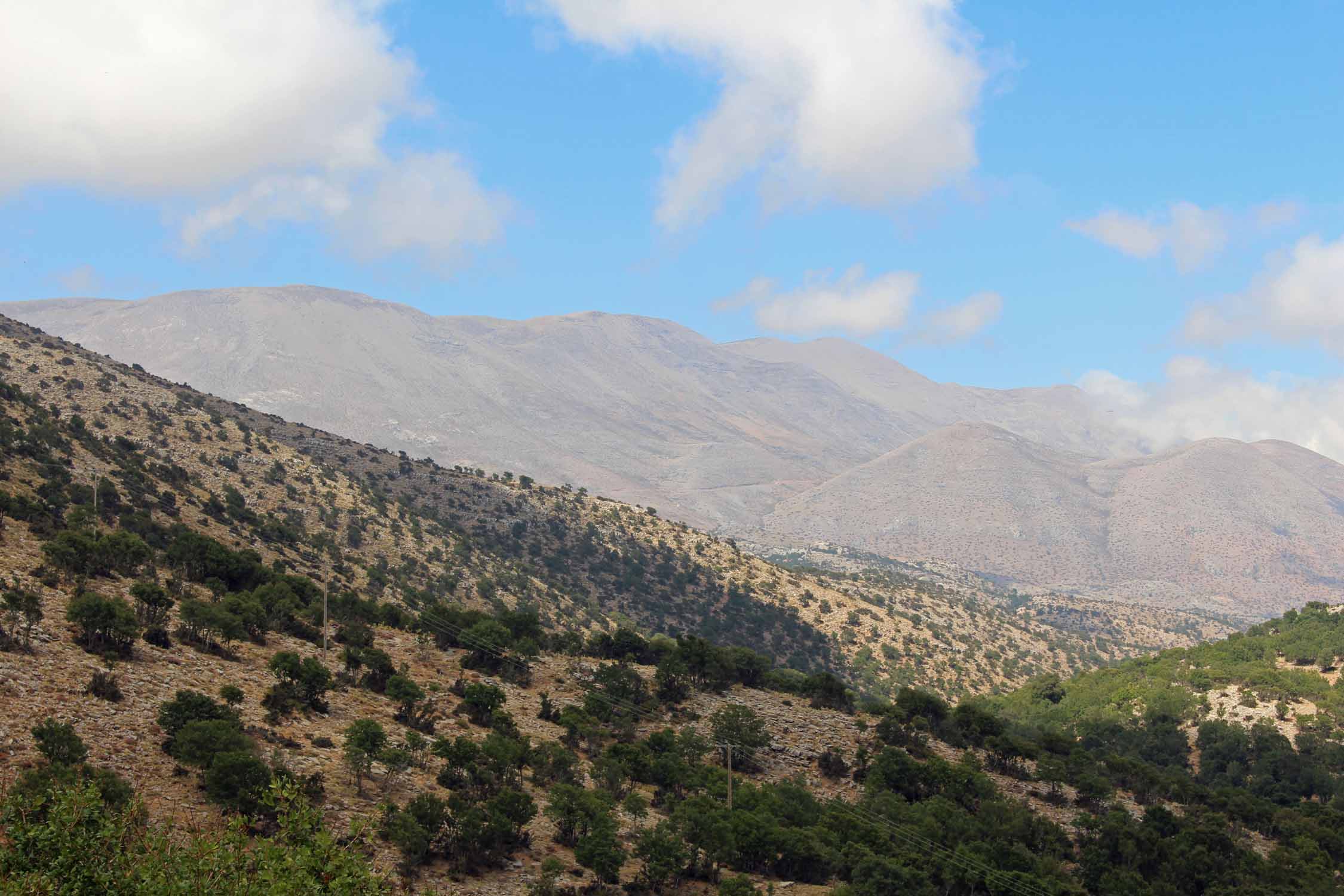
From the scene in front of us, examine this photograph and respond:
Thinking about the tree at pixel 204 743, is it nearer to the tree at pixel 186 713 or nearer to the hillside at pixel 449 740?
the hillside at pixel 449 740

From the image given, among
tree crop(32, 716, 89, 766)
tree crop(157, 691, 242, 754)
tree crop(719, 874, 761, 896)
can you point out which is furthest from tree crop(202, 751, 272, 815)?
tree crop(719, 874, 761, 896)

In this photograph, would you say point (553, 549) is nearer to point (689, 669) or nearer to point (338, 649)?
point (689, 669)

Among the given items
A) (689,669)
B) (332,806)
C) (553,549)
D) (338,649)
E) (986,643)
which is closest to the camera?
(332,806)

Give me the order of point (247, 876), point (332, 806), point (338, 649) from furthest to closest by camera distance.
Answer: point (338, 649) < point (332, 806) < point (247, 876)

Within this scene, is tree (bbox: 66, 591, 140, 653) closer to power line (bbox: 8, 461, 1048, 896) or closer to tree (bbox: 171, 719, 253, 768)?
tree (bbox: 171, 719, 253, 768)

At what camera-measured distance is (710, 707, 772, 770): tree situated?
5331 centimetres

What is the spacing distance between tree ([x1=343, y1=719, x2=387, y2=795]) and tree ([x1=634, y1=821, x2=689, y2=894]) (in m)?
10.4

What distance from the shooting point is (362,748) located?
38375 millimetres

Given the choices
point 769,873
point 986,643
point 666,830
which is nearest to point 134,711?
point 666,830

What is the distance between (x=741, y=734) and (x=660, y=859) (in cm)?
1785

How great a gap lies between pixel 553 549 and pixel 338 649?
7617cm

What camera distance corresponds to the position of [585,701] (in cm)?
5553

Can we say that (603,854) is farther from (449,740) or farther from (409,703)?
(409,703)

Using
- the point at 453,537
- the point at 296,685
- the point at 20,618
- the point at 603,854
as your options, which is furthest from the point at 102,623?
the point at 453,537
